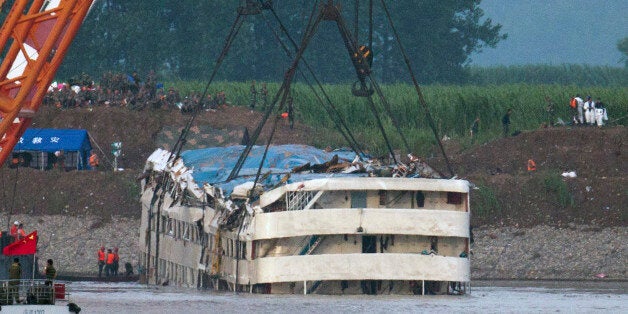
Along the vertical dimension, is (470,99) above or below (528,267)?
above

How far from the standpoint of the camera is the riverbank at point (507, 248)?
62.8 meters

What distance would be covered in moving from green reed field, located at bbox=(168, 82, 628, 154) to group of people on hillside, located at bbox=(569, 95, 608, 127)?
0.75 meters

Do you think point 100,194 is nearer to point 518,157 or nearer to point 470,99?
point 518,157

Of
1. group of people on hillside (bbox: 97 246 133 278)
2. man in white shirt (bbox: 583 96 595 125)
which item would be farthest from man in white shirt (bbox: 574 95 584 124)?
group of people on hillside (bbox: 97 246 133 278)

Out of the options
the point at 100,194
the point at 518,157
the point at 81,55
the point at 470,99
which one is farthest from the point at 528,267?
the point at 81,55

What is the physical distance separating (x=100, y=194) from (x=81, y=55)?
54.1 metres

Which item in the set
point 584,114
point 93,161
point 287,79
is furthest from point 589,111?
point 287,79

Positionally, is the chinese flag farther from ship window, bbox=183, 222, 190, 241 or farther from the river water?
ship window, bbox=183, 222, 190, 241

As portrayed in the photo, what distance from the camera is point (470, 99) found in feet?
294

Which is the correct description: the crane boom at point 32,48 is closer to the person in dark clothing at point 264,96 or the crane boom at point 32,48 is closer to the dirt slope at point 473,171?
the dirt slope at point 473,171

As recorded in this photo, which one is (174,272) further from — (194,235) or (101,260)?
(101,260)

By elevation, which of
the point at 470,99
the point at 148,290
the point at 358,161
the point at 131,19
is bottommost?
the point at 148,290

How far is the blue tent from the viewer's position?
78.2 meters

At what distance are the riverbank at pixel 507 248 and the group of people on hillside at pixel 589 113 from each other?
13.2 meters
